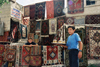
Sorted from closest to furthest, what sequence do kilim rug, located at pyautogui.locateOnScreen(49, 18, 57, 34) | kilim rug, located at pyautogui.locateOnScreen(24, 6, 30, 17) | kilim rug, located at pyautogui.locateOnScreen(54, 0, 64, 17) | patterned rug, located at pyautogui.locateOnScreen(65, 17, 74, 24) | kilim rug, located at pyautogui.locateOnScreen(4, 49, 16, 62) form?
kilim rug, located at pyautogui.locateOnScreen(4, 49, 16, 62)
patterned rug, located at pyautogui.locateOnScreen(65, 17, 74, 24)
kilim rug, located at pyautogui.locateOnScreen(54, 0, 64, 17)
kilim rug, located at pyautogui.locateOnScreen(49, 18, 57, 34)
kilim rug, located at pyautogui.locateOnScreen(24, 6, 30, 17)

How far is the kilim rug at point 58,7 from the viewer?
11234mm

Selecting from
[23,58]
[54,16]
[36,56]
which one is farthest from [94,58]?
[54,16]

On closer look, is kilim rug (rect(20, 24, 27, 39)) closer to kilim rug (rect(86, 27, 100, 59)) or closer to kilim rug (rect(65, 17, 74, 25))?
kilim rug (rect(65, 17, 74, 25))

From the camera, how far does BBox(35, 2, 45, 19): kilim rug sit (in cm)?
1255

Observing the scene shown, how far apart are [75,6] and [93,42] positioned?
6178 millimetres

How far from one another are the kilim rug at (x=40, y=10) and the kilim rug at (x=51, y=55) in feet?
30.1

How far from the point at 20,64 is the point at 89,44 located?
11.7 feet

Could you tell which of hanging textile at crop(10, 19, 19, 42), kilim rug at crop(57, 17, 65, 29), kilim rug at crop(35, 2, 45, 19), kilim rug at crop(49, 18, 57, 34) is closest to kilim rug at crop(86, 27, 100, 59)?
kilim rug at crop(57, 17, 65, 29)

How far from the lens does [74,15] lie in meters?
9.80

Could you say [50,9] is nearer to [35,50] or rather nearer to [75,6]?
[75,6]

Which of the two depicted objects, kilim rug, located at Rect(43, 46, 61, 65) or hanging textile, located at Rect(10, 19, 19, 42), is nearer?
kilim rug, located at Rect(43, 46, 61, 65)

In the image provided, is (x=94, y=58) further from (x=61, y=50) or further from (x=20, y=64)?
(x=20, y=64)

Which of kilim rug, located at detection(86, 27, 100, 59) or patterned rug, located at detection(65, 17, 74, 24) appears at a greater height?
patterned rug, located at detection(65, 17, 74, 24)

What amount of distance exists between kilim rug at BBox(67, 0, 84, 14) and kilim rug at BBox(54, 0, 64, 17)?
4.76 feet
